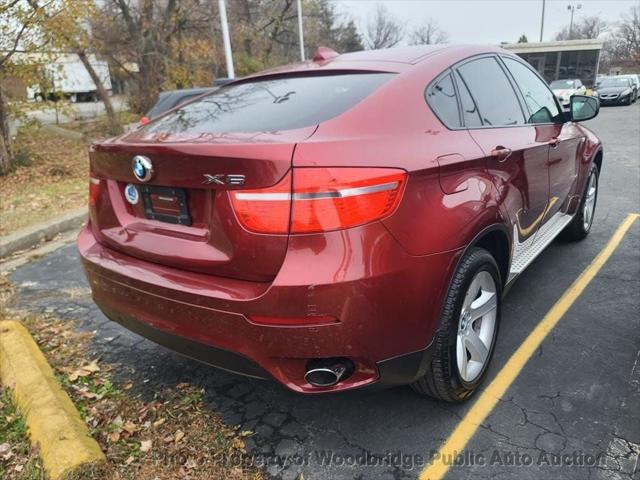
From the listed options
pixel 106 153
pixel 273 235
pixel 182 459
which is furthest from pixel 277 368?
pixel 106 153

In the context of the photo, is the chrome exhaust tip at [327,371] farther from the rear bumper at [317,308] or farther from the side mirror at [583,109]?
the side mirror at [583,109]

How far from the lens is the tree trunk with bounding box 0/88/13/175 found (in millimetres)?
9266

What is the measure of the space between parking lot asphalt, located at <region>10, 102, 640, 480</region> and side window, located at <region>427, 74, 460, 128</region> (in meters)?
1.40

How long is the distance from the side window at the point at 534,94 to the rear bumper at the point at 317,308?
6.05ft

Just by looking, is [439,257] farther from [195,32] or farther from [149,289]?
[195,32]

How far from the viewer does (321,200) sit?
6.03 feet

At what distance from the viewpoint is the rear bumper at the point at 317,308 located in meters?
1.86

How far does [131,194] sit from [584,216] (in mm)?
4043

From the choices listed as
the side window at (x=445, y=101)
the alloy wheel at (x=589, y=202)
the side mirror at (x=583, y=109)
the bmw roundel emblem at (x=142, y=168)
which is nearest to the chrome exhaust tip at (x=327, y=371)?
the bmw roundel emblem at (x=142, y=168)

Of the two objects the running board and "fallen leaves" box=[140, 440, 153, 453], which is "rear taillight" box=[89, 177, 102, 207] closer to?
"fallen leaves" box=[140, 440, 153, 453]

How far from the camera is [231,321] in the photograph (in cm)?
200

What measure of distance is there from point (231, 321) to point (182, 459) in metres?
0.78

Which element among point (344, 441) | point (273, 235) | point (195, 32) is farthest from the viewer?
point (195, 32)

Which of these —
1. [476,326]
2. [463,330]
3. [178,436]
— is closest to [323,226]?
[463,330]
